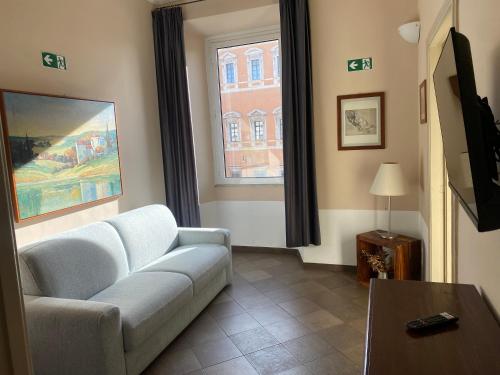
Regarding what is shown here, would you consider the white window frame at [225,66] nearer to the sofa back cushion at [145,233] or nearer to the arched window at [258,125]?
the arched window at [258,125]

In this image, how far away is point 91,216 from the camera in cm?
318

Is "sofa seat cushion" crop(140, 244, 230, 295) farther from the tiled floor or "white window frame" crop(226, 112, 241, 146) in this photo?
"white window frame" crop(226, 112, 241, 146)

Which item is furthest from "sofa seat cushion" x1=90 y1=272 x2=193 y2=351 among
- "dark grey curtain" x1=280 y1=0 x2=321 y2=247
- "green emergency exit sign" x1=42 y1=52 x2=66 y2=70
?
"green emergency exit sign" x1=42 y1=52 x2=66 y2=70

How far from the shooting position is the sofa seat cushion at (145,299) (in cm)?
219

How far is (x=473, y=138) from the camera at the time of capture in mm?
968

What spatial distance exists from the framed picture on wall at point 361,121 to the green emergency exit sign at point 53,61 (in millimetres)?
2503

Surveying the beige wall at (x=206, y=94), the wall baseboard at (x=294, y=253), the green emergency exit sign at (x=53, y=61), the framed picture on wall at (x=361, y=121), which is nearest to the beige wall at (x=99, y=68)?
the green emergency exit sign at (x=53, y=61)

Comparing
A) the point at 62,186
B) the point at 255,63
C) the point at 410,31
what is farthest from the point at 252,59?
the point at 62,186

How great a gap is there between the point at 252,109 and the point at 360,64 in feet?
4.82

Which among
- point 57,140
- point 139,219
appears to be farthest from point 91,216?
point 57,140

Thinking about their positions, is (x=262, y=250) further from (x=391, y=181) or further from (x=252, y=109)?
(x=391, y=181)

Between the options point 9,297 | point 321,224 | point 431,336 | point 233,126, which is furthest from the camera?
point 233,126

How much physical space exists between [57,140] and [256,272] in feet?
7.77

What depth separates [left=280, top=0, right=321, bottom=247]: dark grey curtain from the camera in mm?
3699
